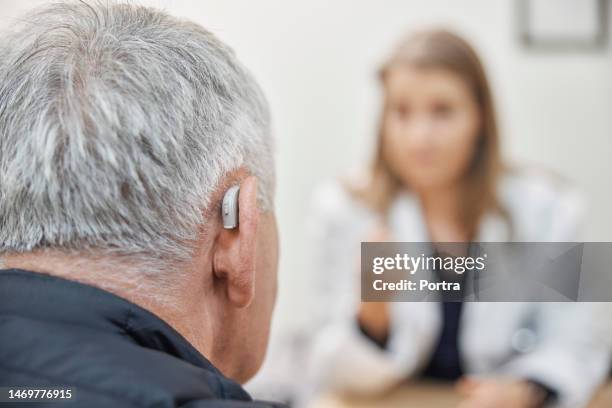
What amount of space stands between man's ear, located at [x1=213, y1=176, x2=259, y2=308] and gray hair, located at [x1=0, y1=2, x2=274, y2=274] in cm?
3

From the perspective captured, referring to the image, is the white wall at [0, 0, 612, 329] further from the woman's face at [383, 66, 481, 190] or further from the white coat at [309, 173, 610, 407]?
the woman's face at [383, 66, 481, 190]

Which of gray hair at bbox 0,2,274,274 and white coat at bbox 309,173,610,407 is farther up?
gray hair at bbox 0,2,274,274

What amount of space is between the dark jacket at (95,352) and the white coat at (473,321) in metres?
0.85

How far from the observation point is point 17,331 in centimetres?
49

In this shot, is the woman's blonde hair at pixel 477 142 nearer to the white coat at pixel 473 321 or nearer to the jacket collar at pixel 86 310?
the white coat at pixel 473 321

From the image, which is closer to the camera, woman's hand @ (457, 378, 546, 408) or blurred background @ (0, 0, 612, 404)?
woman's hand @ (457, 378, 546, 408)

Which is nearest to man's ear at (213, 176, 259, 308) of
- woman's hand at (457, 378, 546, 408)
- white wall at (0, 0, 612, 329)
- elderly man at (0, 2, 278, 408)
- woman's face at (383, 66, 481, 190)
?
elderly man at (0, 2, 278, 408)

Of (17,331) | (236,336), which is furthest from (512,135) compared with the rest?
(17,331)

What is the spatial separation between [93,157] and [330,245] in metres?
1.16

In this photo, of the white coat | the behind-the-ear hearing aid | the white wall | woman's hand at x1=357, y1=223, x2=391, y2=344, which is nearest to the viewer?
the behind-the-ear hearing aid

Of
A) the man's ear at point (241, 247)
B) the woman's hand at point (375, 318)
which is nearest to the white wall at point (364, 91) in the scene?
the woman's hand at point (375, 318)

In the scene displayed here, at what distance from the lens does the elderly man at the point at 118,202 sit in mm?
487

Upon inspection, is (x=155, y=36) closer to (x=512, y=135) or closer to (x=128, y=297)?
(x=128, y=297)

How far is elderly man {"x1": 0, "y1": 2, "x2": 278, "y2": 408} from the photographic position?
0.49 metres
